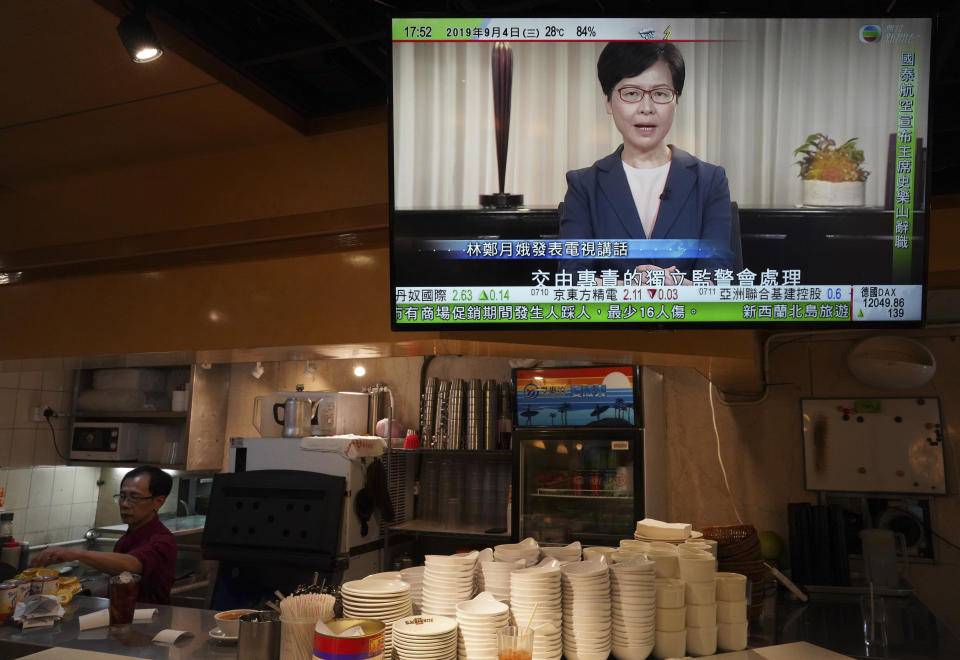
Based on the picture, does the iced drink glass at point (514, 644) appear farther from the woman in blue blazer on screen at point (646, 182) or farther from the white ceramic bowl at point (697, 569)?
the woman in blue blazer on screen at point (646, 182)

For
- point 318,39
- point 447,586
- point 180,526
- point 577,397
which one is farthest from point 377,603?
point 180,526

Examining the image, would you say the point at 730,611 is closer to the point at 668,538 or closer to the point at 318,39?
the point at 668,538

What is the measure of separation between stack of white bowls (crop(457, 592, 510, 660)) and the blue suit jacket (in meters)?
1.01

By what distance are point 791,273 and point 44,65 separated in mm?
2432

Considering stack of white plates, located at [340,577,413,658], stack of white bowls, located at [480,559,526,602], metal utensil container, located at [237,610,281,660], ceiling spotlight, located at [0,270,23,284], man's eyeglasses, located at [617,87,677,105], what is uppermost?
man's eyeglasses, located at [617,87,677,105]

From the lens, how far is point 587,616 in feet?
6.84

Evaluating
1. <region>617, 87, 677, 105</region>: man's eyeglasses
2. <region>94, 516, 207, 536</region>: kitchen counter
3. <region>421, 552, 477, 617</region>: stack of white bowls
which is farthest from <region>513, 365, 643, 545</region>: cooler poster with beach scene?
<region>94, 516, 207, 536</region>: kitchen counter

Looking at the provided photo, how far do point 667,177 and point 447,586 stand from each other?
1.38 metres

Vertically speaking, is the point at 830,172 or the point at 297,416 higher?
the point at 830,172

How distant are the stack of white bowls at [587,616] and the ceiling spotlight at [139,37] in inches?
76.4

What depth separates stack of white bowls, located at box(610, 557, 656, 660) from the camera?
213 cm

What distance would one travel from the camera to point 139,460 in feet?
18.5

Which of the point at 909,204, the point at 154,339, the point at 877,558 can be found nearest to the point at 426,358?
the point at 154,339

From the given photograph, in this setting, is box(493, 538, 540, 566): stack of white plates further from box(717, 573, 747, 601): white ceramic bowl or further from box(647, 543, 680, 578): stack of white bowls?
box(717, 573, 747, 601): white ceramic bowl
